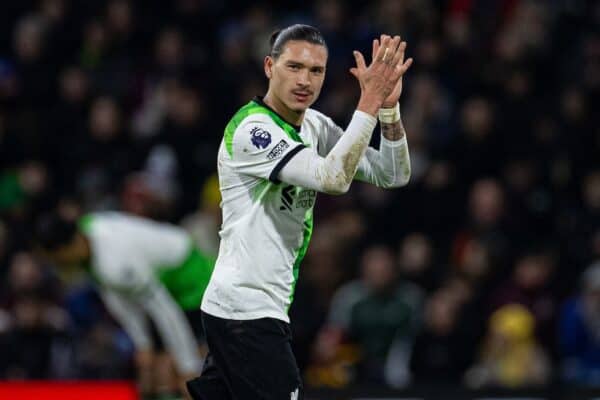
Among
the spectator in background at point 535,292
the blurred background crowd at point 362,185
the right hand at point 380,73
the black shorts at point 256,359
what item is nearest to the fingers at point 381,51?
the right hand at point 380,73

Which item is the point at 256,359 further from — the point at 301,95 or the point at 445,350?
the point at 445,350

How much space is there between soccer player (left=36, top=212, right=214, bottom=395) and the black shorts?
3.32 meters

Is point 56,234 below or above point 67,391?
above

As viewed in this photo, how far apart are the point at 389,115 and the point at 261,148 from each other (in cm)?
55

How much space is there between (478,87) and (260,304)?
6.83 m

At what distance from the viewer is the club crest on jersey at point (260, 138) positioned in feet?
17.4

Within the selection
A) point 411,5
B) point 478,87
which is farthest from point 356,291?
point 411,5

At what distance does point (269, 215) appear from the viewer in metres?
5.39

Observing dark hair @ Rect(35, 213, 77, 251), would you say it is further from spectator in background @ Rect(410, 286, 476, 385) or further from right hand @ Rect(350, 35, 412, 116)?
right hand @ Rect(350, 35, 412, 116)

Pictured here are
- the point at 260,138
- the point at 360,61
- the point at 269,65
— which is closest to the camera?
the point at 360,61

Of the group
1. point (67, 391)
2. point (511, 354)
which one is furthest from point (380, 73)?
point (511, 354)

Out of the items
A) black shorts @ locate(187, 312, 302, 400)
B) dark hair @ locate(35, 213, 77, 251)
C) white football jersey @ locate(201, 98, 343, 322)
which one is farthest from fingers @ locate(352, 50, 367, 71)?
dark hair @ locate(35, 213, 77, 251)

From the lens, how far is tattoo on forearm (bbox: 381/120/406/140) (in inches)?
219

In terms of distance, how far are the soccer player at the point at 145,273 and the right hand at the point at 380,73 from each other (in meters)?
3.74
